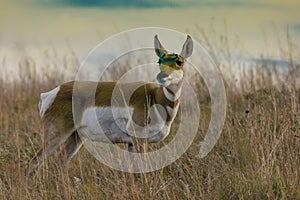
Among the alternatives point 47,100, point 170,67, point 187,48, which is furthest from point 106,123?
point 187,48

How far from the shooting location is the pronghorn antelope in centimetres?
555

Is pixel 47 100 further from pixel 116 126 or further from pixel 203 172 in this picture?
pixel 203 172

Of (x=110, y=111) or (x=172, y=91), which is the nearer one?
(x=172, y=91)

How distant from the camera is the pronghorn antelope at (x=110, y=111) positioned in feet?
18.2

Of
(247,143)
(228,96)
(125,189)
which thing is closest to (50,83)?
(228,96)

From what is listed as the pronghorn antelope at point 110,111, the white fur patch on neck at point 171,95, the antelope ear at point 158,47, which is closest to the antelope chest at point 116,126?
the pronghorn antelope at point 110,111

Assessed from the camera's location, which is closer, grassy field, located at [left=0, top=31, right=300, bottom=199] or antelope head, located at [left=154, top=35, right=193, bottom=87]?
grassy field, located at [left=0, top=31, right=300, bottom=199]

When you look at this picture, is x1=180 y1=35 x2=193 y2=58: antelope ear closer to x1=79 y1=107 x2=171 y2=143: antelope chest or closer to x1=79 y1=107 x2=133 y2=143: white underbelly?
x1=79 y1=107 x2=171 y2=143: antelope chest

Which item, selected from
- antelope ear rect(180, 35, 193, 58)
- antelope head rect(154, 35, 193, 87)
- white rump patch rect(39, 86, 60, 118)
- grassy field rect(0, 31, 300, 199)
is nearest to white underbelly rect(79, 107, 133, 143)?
grassy field rect(0, 31, 300, 199)

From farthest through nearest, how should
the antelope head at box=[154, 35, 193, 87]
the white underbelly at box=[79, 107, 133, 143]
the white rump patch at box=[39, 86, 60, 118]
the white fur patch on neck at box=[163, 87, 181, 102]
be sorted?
1. the white rump patch at box=[39, 86, 60, 118]
2. the white underbelly at box=[79, 107, 133, 143]
3. the white fur patch on neck at box=[163, 87, 181, 102]
4. the antelope head at box=[154, 35, 193, 87]

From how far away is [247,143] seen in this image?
233 inches

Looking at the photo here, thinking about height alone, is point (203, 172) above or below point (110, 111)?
below

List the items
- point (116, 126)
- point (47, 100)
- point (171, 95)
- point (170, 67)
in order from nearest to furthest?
1. point (170, 67)
2. point (171, 95)
3. point (116, 126)
4. point (47, 100)

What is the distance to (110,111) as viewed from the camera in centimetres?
602
